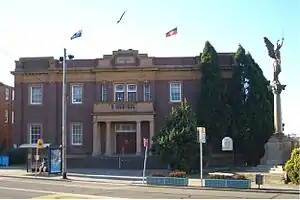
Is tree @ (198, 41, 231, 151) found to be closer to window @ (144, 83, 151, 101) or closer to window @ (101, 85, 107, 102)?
window @ (144, 83, 151, 101)

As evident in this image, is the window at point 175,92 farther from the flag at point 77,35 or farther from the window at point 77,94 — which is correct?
the flag at point 77,35

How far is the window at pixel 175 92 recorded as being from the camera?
4753 cm

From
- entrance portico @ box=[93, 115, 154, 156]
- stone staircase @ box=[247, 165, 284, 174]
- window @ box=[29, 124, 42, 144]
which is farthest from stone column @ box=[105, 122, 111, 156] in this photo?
stone staircase @ box=[247, 165, 284, 174]

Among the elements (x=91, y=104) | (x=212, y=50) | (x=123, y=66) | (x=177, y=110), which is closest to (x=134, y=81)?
(x=123, y=66)

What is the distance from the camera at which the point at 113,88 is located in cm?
4753

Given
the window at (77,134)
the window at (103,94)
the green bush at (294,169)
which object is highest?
the window at (103,94)

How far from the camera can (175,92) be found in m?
47.6

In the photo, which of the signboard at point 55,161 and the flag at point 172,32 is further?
the flag at point 172,32

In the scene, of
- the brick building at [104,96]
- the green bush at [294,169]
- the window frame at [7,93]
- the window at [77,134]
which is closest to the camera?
the green bush at [294,169]

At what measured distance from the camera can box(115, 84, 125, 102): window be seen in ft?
156

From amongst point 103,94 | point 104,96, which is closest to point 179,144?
point 104,96

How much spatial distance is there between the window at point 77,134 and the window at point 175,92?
33.7 feet

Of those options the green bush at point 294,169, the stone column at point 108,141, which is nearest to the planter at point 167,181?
the green bush at point 294,169

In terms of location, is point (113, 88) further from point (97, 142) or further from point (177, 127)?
point (177, 127)
